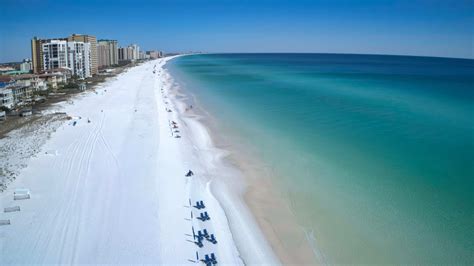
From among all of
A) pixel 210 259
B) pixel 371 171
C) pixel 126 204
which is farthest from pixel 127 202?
pixel 371 171

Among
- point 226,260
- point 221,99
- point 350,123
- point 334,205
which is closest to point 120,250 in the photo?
point 226,260

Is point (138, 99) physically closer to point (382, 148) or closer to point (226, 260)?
point (382, 148)

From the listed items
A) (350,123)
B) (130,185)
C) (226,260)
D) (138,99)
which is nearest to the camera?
(226,260)

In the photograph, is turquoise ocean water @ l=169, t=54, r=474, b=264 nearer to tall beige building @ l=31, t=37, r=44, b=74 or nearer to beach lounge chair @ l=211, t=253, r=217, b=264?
beach lounge chair @ l=211, t=253, r=217, b=264

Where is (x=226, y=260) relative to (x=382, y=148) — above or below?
below

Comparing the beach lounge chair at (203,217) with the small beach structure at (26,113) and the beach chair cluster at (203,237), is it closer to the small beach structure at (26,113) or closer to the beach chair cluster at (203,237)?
the beach chair cluster at (203,237)

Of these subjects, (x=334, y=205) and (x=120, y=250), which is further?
(x=334, y=205)

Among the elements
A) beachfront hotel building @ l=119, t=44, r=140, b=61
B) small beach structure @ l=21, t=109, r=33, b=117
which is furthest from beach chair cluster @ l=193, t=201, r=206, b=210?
beachfront hotel building @ l=119, t=44, r=140, b=61

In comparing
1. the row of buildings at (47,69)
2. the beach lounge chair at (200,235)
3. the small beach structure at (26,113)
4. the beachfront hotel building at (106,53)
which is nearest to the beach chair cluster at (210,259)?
the beach lounge chair at (200,235)
